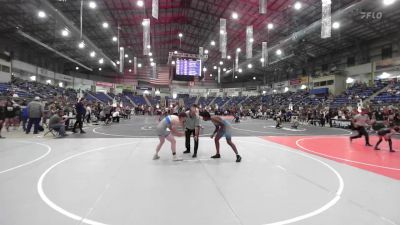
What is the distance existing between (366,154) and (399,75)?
26706 mm

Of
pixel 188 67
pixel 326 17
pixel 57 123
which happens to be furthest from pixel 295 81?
pixel 57 123

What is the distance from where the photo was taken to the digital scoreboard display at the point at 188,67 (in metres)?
20.3

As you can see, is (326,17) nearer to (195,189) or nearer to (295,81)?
(195,189)

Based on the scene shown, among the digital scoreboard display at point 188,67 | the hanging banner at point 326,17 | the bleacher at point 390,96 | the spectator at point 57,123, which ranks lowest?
the spectator at point 57,123

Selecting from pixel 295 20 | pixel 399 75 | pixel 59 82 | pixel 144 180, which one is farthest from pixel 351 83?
pixel 59 82

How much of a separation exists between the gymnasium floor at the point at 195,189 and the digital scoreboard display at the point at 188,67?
13066 millimetres

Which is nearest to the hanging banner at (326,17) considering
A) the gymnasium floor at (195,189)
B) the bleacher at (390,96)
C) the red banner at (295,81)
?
the gymnasium floor at (195,189)

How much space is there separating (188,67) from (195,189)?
16.6 meters

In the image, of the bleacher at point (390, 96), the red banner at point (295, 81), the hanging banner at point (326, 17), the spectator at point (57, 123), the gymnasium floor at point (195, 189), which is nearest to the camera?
the gymnasium floor at point (195, 189)

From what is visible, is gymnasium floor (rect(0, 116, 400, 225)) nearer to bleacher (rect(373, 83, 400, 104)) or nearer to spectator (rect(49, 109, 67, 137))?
spectator (rect(49, 109, 67, 137))

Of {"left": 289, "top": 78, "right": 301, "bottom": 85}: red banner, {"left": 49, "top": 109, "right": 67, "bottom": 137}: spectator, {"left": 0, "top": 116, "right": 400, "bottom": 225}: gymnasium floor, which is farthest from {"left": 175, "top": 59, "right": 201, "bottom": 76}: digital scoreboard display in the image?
{"left": 289, "top": 78, "right": 301, "bottom": 85}: red banner

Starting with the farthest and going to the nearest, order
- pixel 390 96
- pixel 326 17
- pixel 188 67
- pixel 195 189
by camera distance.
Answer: pixel 390 96 < pixel 188 67 < pixel 326 17 < pixel 195 189

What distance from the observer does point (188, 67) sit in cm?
2053

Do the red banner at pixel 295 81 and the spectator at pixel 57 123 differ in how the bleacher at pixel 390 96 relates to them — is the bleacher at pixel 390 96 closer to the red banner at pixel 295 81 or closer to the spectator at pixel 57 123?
the red banner at pixel 295 81
